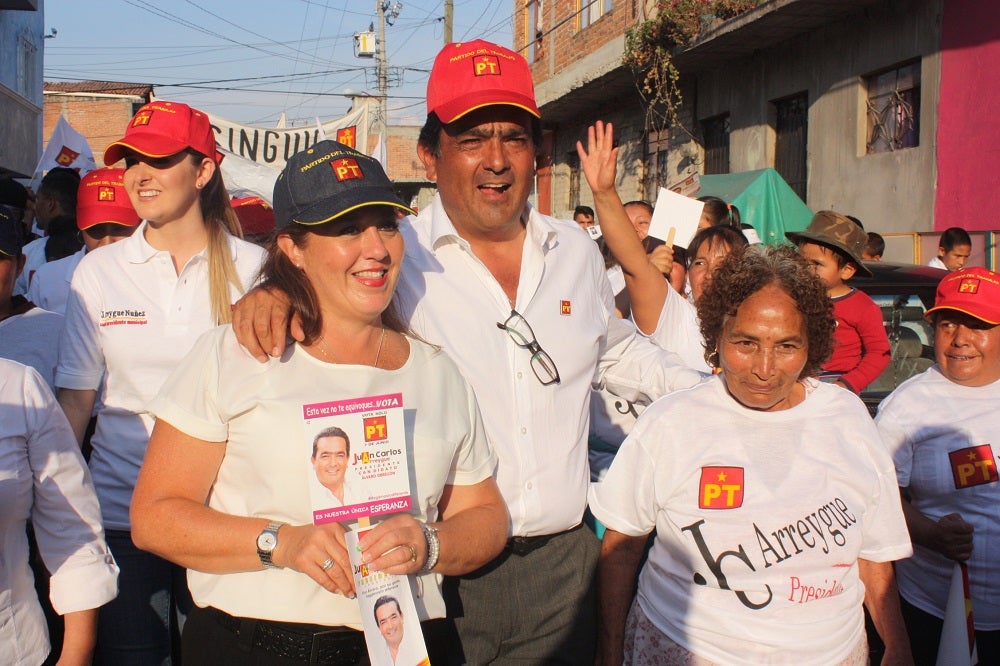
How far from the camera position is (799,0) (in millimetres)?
11711

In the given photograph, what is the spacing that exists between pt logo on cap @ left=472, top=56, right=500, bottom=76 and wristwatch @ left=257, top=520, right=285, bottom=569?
62.8 inches

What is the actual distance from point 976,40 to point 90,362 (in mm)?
10446

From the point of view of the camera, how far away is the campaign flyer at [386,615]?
2.00 meters

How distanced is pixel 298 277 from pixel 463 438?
24.1 inches

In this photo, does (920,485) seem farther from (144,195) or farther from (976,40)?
(976,40)

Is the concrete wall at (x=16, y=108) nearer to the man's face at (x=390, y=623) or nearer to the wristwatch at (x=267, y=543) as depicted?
the wristwatch at (x=267, y=543)

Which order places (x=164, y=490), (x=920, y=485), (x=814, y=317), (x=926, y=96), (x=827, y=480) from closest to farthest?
(x=164, y=490) < (x=827, y=480) < (x=814, y=317) < (x=920, y=485) < (x=926, y=96)

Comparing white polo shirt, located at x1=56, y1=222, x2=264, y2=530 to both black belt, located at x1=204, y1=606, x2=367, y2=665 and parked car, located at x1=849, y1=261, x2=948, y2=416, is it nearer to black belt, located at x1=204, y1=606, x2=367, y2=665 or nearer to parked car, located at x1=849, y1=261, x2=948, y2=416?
black belt, located at x1=204, y1=606, x2=367, y2=665

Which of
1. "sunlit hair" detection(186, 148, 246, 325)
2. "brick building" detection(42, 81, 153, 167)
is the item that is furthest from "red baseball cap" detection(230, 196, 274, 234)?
"brick building" detection(42, 81, 153, 167)

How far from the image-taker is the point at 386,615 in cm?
204

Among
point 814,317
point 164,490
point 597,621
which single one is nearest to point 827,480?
point 814,317

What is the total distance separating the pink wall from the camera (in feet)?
33.3

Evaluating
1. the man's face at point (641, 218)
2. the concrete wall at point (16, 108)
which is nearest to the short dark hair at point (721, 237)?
the man's face at point (641, 218)

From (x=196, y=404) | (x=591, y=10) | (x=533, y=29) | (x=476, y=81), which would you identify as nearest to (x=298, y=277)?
(x=196, y=404)
